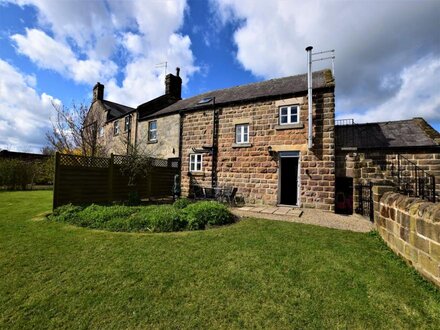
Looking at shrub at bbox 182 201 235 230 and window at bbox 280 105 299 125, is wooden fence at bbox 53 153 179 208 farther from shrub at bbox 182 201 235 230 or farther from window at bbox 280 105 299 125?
window at bbox 280 105 299 125

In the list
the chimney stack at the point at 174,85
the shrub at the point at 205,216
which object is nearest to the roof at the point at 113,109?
the chimney stack at the point at 174,85

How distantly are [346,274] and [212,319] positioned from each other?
8.55 ft

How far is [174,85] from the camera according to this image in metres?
21.6

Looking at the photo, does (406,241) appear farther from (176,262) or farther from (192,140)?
(192,140)

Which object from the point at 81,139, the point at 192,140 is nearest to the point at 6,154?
the point at 81,139

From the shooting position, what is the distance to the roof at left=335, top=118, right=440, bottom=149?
10672 mm

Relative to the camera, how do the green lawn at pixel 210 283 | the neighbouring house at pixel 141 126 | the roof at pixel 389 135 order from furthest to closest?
the neighbouring house at pixel 141 126
the roof at pixel 389 135
the green lawn at pixel 210 283

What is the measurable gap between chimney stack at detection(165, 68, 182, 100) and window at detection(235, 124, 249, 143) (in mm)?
A: 10867

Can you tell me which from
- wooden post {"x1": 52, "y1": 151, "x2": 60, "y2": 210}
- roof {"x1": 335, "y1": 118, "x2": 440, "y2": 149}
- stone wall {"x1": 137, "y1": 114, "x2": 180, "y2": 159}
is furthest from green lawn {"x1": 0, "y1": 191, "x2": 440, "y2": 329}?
stone wall {"x1": 137, "y1": 114, "x2": 180, "y2": 159}

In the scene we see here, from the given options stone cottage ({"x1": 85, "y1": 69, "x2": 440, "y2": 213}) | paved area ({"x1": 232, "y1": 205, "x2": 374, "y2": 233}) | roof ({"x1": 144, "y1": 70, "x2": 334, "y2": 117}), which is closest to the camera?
paved area ({"x1": 232, "y1": 205, "x2": 374, "y2": 233})

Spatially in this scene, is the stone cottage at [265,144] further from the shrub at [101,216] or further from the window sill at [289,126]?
the shrub at [101,216]

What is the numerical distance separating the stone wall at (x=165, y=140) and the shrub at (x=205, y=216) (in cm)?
817

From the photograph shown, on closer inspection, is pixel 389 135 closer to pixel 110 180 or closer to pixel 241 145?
pixel 241 145

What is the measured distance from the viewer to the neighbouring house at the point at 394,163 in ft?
32.1
